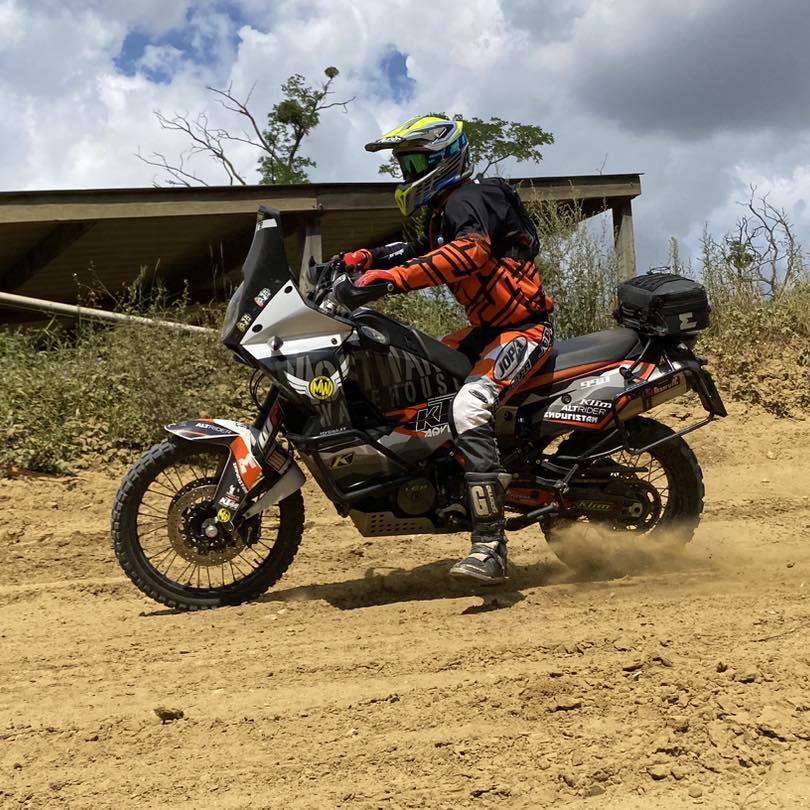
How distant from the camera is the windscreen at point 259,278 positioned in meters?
4.32

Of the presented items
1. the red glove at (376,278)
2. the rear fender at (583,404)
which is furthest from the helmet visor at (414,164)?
the rear fender at (583,404)

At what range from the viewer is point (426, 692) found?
10.3ft

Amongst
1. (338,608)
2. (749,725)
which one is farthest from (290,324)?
(749,725)

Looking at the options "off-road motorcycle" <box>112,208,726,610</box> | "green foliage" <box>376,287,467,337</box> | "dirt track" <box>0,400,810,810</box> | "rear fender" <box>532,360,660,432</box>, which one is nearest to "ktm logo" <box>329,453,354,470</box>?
"off-road motorcycle" <box>112,208,726,610</box>

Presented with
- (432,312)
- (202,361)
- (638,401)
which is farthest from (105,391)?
(638,401)

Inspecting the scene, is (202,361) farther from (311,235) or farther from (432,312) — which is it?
(311,235)

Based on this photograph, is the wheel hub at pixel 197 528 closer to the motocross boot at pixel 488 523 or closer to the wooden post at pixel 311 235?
the motocross boot at pixel 488 523

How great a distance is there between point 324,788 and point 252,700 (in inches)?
28.0

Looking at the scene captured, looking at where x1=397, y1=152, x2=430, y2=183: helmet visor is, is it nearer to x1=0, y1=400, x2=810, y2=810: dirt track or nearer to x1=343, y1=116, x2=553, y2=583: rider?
x1=343, y1=116, x2=553, y2=583: rider

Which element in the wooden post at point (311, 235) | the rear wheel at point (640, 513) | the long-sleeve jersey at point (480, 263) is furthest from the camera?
the wooden post at point (311, 235)

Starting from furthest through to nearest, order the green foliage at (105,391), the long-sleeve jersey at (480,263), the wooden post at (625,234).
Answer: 1. the wooden post at (625,234)
2. the green foliage at (105,391)
3. the long-sleeve jersey at (480,263)

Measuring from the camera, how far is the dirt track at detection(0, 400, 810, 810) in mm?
2570

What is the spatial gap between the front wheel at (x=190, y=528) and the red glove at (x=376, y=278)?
1097 millimetres

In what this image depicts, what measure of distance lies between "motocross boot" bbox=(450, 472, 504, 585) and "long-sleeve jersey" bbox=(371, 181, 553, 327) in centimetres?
82
